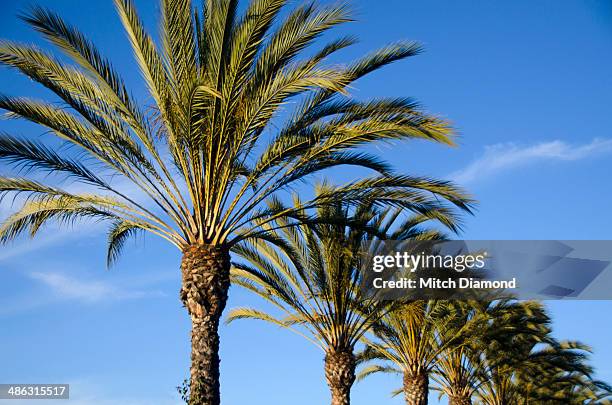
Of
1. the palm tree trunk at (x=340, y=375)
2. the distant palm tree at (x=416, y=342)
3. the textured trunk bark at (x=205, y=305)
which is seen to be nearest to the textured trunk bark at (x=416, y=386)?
the distant palm tree at (x=416, y=342)

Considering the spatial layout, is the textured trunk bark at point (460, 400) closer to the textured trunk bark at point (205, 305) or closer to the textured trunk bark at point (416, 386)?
the textured trunk bark at point (416, 386)

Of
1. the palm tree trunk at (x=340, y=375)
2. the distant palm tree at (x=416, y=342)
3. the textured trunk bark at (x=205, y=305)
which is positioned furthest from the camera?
the distant palm tree at (x=416, y=342)

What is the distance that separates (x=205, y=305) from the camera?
12.4 metres

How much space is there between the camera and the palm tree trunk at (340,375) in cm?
1878

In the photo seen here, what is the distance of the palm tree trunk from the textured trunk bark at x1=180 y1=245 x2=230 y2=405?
711 centimetres

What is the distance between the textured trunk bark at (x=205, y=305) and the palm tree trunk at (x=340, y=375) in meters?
7.11

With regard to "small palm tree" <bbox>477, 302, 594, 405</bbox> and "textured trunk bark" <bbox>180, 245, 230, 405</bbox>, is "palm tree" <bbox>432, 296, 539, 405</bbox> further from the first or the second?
"textured trunk bark" <bbox>180, 245, 230, 405</bbox>

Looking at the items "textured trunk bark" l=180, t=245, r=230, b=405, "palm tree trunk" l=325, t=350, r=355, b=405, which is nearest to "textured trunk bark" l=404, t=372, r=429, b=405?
"palm tree trunk" l=325, t=350, r=355, b=405

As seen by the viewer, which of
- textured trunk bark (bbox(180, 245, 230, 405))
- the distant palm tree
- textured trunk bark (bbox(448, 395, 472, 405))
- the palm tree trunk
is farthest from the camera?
textured trunk bark (bbox(448, 395, 472, 405))

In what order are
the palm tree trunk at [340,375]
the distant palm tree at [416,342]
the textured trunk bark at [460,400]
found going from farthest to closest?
the textured trunk bark at [460,400]
the distant palm tree at [416,342]
the palm tree trunk at [340,375]

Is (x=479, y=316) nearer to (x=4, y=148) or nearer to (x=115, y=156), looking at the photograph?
(x=115, y=156)

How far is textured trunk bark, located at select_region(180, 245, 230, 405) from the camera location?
12094mm

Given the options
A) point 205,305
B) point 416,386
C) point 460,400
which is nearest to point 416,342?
point 416,386

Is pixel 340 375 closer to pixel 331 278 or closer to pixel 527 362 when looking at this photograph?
pixel 331 278
